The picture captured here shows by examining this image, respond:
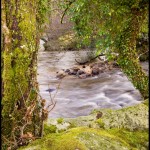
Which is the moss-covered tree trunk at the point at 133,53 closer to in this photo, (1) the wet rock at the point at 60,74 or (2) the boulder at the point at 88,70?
(2) the boulder at the point at 88,70

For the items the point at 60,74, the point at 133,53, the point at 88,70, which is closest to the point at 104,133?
the point at 133,53

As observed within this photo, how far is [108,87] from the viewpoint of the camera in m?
15.0

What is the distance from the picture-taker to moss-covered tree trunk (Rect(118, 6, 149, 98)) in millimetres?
7262

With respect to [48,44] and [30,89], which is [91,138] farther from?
[48,44]

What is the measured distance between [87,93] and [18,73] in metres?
10.2

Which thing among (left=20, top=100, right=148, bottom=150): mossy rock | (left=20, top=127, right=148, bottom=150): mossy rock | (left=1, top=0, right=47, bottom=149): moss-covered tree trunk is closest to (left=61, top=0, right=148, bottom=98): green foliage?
(left=20, top=100, right=148, bottom=150): mossy rock

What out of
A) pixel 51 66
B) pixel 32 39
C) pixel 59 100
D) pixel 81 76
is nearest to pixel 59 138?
pixel 32 39

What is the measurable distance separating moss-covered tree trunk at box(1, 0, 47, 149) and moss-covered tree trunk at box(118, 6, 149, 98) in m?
3.52

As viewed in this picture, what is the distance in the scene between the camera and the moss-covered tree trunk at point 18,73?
159 inches

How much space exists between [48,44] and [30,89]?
75.6ft

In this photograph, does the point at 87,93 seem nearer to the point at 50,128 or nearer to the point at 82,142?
the point at 50,128

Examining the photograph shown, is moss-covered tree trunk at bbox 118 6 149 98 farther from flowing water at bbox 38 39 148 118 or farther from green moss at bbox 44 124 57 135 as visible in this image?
flowing water at bbox 38 39 148 118

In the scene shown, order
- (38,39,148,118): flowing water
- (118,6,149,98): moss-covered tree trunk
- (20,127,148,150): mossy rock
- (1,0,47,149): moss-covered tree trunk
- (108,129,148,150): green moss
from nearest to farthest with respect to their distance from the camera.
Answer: (20,127,148,150): mossy rock
(1,0,47,149): moss-covered tree trunk
(108,129,148,150): green moss
(118,6,149,98): moss-covered tree trunk
(38,39,148,118): flowing water

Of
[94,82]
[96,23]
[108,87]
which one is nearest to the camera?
[96,23]
